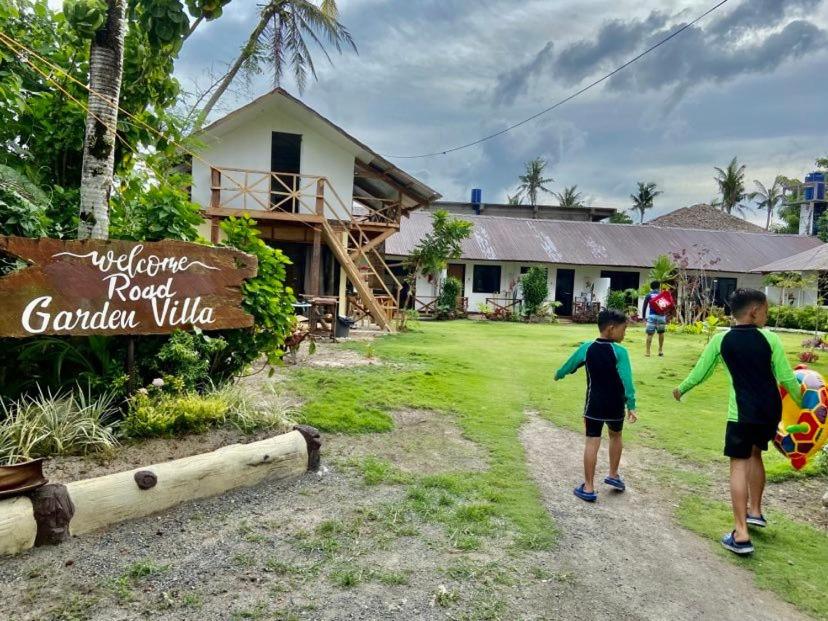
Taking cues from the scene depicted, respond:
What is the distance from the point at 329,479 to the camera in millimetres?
4246

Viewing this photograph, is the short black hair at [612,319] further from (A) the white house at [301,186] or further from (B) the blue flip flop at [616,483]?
(A) the white house at [301,186]

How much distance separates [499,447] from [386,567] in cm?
254

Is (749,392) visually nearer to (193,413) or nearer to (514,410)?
(514,410)

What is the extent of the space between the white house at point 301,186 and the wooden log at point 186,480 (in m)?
10.0

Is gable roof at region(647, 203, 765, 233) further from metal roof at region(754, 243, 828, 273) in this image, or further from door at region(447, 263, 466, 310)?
door at region(447, 263, 466, 310)

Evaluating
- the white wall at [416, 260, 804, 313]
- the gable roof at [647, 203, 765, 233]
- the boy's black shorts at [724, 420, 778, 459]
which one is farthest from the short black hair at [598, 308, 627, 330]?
the gable roof at [647, 203, 765, 233]

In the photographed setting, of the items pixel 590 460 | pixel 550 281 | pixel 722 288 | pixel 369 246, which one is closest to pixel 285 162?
pixel 369 246

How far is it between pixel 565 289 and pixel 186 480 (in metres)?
24.4

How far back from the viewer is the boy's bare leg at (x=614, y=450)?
4266 millimetres

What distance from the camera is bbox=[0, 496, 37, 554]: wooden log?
9.27 feet

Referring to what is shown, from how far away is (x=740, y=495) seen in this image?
3459mm

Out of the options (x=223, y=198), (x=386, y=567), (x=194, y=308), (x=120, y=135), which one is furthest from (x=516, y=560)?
(x=223, y=198)

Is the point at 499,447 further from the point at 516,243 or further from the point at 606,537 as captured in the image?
the point at 516,243

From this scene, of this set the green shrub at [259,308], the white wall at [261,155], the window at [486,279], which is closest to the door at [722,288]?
the window at [486,279]
